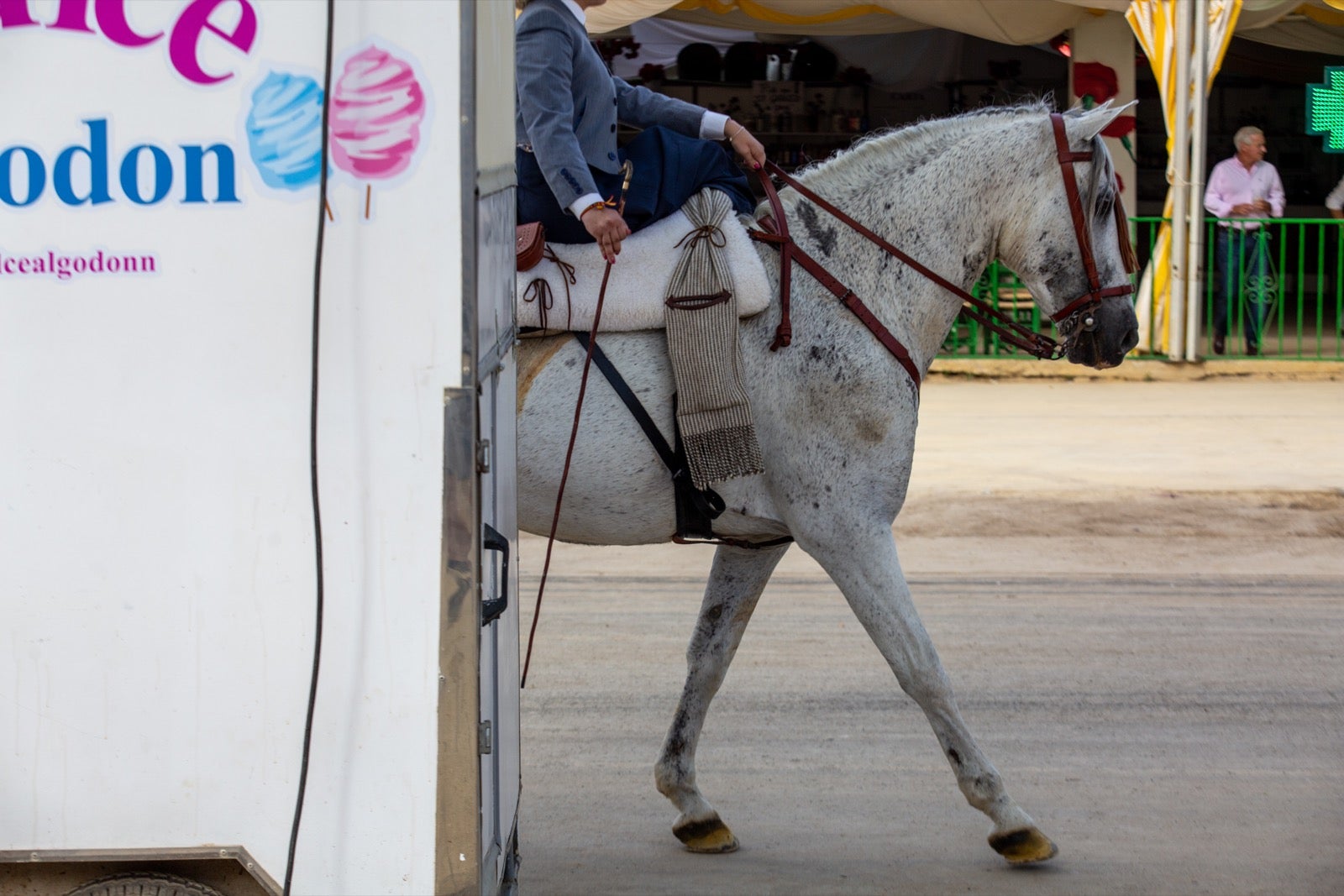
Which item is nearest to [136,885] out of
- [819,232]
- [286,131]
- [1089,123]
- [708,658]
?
[286,131]

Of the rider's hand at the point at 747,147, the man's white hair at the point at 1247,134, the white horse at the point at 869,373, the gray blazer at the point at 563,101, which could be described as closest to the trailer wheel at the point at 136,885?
the white horse at the point at 869,373

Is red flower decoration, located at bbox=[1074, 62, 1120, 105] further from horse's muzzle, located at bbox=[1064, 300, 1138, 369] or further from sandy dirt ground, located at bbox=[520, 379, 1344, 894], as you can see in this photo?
horse's muzzle, located at bbox=[1064, 300, 1138, 369]

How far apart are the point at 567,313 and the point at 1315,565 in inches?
202

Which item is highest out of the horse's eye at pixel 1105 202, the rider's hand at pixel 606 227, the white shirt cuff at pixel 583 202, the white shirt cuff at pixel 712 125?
the white shirt cuff at pixel 712 125

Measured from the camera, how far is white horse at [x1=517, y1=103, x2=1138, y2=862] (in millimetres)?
3922

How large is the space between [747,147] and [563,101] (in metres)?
0.61

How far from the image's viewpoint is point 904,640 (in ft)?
12.8

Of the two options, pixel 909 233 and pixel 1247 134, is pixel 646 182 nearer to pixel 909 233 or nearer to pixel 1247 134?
pixel 909 233

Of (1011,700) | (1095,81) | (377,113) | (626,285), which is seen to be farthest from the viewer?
(1095,81)

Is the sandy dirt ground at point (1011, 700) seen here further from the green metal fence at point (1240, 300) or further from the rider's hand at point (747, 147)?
the green metal fence at point (1240, 300)

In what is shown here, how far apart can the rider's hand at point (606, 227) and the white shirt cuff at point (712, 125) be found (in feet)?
2.39

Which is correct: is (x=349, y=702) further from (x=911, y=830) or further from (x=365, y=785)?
(x=911, y=830)

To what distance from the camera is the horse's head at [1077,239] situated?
405cm

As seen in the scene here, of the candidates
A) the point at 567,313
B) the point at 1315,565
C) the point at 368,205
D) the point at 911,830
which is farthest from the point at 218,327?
the point at 1315,565
